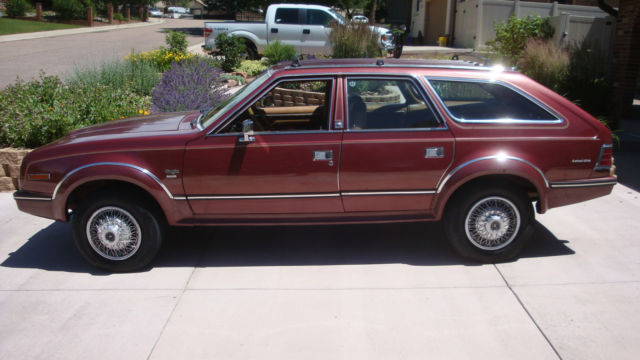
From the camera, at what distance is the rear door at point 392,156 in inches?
184

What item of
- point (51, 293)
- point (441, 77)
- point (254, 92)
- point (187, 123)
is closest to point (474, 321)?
point (441, 77)

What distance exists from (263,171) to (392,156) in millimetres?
1116

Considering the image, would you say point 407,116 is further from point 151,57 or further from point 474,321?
point 151,57

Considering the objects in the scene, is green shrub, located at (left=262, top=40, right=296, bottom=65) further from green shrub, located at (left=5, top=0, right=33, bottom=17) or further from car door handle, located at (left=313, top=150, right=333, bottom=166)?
green shrub, located at (left=5, top=0, right=33, bottom=17)

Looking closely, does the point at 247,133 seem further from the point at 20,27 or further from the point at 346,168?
the point at 20,27

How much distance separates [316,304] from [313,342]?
0.52m

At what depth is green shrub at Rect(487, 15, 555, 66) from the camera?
1280 centimetres

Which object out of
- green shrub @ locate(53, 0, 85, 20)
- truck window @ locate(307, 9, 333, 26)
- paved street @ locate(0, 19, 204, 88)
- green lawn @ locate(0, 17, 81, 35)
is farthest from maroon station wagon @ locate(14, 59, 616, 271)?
green shrub @ locate(53, 0, 85, 20)

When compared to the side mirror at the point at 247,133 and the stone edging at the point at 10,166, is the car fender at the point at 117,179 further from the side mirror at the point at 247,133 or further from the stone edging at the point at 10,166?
the stone edging at the point at 10,166

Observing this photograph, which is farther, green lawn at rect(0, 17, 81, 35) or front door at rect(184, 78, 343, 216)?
green lawn at rect(0, 17, 81, 35)

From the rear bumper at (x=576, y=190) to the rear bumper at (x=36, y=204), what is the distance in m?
4.41

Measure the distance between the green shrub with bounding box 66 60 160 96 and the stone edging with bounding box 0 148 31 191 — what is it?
8.06 feet

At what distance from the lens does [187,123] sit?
16.9 feet

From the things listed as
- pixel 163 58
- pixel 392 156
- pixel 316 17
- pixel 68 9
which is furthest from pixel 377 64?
pixel 68 9
